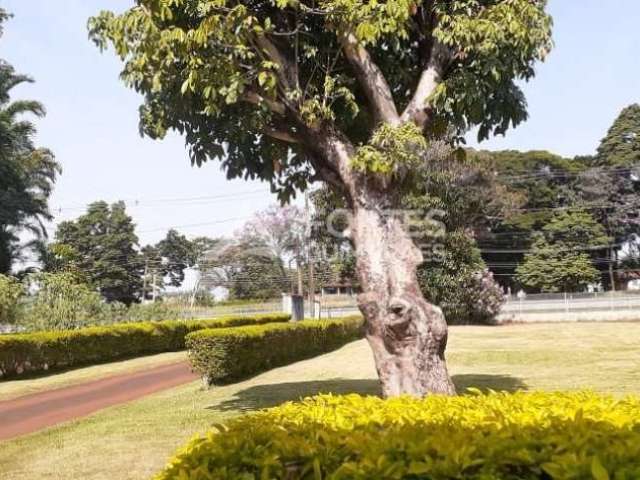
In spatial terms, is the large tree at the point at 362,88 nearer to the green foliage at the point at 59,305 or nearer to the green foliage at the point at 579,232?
the green foliage at the point at 59,305

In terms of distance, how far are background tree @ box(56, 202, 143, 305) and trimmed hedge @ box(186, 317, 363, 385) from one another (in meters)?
60.7

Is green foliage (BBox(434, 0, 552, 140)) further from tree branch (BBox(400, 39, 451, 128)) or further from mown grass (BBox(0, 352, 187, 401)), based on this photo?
mown grass (BBox(0, 352, 187, 401))

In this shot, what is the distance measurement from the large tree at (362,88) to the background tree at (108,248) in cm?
7298

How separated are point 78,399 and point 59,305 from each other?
41.9 ft

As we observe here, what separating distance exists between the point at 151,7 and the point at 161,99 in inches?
59.3

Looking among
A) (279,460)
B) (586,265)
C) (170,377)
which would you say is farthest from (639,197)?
(279,460)

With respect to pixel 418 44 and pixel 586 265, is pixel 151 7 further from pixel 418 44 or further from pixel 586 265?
pixel 586 265

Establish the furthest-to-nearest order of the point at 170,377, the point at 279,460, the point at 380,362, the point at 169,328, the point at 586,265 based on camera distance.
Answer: the point at 586,265 < the point at 169,328 < the point at 170,377 < the point at 380,362 < the point at 279,460

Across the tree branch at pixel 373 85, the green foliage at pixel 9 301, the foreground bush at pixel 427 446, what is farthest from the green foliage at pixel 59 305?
the foreground bush at pixel 427 446

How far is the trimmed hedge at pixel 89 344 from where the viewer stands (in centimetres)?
1997

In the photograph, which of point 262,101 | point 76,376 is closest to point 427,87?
point 262,101

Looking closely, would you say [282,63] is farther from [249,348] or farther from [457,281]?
[457,281]

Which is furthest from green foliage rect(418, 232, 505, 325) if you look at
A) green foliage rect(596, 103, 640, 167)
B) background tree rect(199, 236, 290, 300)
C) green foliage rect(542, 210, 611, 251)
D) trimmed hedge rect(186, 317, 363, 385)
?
background tree rect(199, 236, 290, 300)

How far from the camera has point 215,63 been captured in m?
8.44
